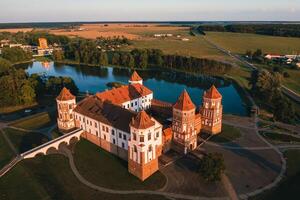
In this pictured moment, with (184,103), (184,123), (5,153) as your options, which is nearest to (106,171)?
(184,123)

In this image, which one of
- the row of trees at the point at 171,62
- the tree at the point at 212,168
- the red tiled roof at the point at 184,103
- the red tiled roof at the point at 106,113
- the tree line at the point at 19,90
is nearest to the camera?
the tree at the point at 212,168

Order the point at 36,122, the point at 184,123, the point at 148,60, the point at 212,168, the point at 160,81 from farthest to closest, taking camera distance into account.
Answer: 1. the point at 148,60
2. the point at 160,81
3. the point at 36,122
4. the point at 184,123
5. the point at 212,168

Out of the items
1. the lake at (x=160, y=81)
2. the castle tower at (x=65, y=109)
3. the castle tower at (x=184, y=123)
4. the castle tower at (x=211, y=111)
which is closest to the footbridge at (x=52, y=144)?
the castle tower at (x=65, y=109)

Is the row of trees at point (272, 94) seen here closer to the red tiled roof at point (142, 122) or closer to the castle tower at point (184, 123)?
the castle tower at point (184, 123)

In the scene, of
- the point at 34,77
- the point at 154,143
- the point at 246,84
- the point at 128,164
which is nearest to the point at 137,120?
the point at 154,143

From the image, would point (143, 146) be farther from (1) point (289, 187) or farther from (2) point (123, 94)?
(2) point (123, 94)

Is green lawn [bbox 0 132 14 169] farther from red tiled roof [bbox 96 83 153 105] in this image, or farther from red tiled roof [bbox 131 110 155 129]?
red tiled roof [bbox 131 110 155 129]
